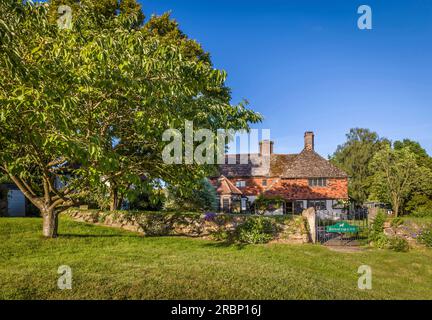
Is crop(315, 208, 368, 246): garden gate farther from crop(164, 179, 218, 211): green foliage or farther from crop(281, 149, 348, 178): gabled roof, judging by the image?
crop(281, 149, 348, 178): gabled roof

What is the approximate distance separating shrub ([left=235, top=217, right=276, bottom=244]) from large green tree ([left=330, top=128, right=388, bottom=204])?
44.2 m

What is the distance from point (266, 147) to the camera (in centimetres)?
5072

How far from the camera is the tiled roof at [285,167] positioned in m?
40.5

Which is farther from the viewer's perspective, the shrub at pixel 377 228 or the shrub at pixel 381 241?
the shrub at pixel 377 228

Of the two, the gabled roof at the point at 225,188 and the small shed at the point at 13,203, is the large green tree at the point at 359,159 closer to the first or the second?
the gabled roof at the point at 225,188

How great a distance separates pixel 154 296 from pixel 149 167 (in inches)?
290

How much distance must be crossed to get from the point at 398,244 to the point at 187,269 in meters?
11.4

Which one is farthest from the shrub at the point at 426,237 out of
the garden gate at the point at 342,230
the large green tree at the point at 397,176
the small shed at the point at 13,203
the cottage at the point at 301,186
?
the small shed at the point at 13,203

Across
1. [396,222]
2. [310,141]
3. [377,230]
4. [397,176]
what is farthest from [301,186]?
[396,222]

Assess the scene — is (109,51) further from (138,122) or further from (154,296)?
(154,296)

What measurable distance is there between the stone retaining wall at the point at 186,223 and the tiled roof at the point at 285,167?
2397cm

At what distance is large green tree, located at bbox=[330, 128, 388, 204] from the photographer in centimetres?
5984

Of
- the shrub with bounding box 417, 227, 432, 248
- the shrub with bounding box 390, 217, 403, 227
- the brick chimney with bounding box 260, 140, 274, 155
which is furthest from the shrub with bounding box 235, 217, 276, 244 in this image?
the brick chimney with bounding box 260, 140, 274, 155

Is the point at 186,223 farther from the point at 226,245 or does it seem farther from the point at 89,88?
the point at 89,88
